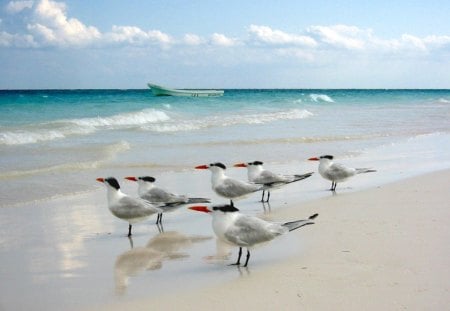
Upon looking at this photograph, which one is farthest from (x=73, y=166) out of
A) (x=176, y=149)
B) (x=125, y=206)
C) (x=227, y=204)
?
(x=227, y=204)

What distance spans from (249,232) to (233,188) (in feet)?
7.60

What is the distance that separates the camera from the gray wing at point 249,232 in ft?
16.5

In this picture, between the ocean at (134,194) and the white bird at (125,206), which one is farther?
the white bird at (125,206)

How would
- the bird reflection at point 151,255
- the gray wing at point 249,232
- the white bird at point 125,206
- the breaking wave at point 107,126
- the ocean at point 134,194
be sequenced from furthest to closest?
the breaking wave at point 107,126 → the white bird at point 125,206 → the gray wing at point 249,232 → the bird reflection at point 151,255 → the ocean at point 134,194

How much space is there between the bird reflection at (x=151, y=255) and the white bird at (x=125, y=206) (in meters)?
0.28

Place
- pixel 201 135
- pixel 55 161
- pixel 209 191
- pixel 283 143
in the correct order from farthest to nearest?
pixel 201 135 < pixel 283 143 < pixel 55 161 < pixel 209 191

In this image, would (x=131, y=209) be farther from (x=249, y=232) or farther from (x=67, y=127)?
(x=67, y=127)

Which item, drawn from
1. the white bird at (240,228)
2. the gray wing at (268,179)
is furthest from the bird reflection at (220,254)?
the gray wing at (268,179)

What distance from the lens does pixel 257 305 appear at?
4.03 metres

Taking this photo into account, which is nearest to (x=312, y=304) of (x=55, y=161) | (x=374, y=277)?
(x=374, y=277)

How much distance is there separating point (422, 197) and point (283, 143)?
8424mm

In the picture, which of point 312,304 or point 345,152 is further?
point 345,152

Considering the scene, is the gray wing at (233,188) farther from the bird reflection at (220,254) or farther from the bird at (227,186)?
the bird reflection at (220,254)

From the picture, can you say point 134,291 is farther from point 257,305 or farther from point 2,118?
point 2,118
